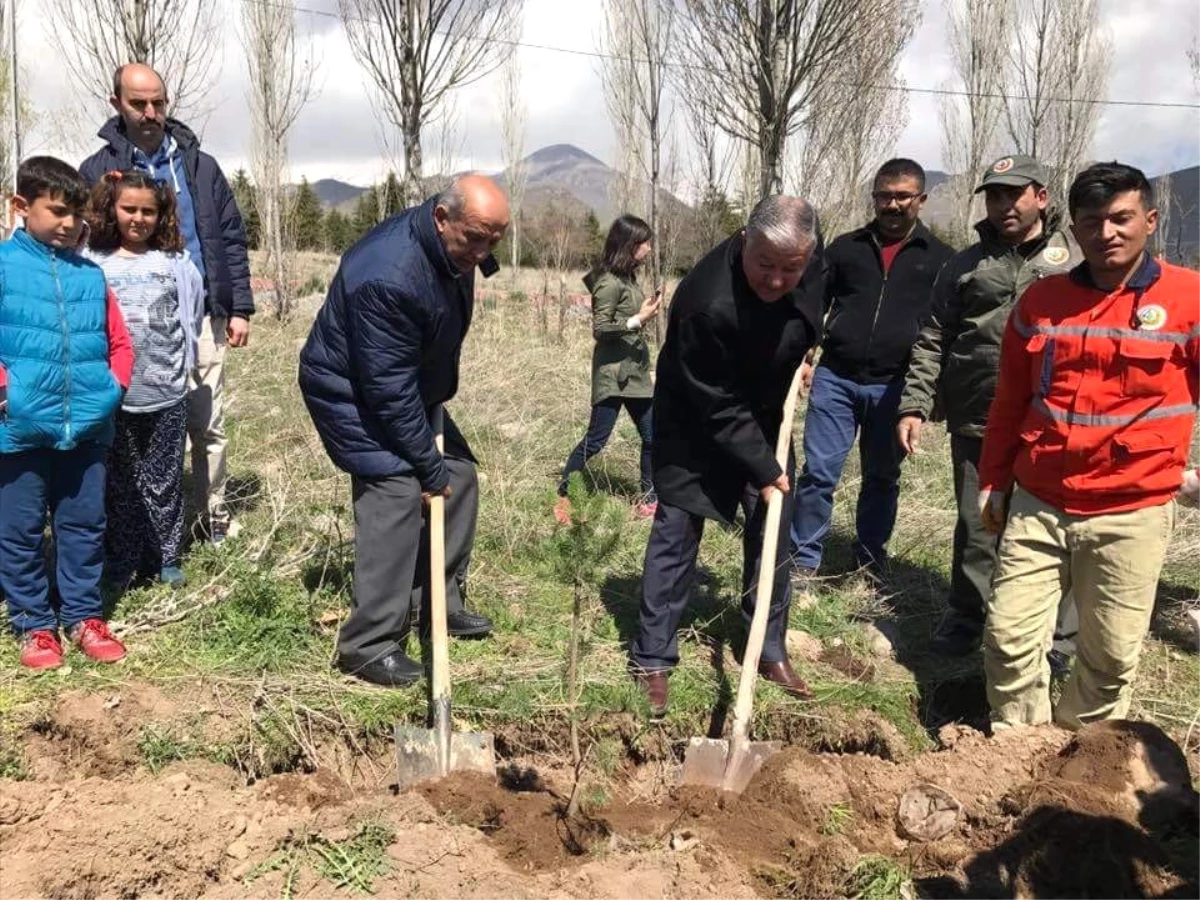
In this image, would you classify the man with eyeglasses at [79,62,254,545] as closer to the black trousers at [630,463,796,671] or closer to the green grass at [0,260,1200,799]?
the green grass at [0,260,1200,799]

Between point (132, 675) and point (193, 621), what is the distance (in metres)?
0.38

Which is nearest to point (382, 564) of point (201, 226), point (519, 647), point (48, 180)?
point (519, 647)

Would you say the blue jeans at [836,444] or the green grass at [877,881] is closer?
the green grass at [877,881]

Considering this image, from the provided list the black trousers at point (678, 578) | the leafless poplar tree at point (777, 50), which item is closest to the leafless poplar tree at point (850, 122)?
the leafless poplar tree at point (777, 50)

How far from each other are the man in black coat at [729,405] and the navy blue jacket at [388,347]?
0.82 meters

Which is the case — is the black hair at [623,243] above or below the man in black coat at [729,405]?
above

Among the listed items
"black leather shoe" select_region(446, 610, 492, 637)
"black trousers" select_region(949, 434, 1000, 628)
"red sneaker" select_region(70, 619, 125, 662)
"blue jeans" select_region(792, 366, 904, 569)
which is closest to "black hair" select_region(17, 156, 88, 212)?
"red sneaker" select_region(70, 619, 125, 662)

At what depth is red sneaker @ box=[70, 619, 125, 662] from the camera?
3350mm

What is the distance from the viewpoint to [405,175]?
8352 millimetres

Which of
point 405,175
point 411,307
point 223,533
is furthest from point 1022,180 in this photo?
point 405,175

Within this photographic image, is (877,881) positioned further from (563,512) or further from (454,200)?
(454,200)

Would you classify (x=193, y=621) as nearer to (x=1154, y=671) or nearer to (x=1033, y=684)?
(x=1033, y=684)

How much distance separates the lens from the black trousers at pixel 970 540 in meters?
3.70

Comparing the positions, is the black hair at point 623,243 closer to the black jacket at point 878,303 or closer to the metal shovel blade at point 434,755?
the black jacket at point 878,303
